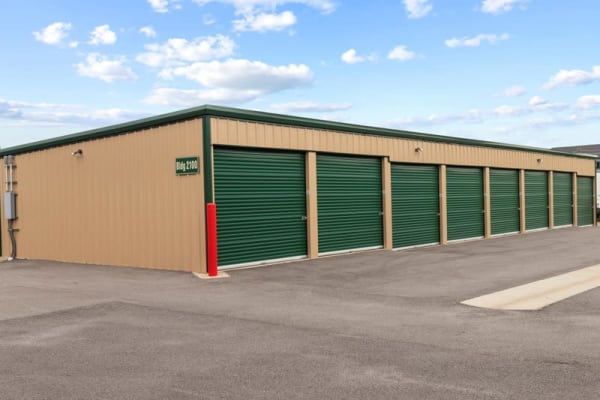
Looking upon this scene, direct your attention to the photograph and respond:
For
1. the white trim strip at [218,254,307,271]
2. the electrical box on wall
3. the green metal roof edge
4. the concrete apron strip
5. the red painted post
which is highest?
the green metal roof edge

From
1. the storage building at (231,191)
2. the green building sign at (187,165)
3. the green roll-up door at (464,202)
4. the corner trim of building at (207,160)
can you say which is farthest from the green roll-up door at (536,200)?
the green building sign at (187,165)

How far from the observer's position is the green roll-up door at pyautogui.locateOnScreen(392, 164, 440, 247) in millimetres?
20109

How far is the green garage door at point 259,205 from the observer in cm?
1425

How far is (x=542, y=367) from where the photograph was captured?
19.1 ft

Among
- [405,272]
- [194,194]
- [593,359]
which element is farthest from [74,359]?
[405,272]

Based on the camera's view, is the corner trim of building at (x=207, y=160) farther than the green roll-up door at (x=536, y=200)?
No

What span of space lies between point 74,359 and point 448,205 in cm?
1835

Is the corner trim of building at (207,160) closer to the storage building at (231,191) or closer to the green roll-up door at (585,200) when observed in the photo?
the storage building at (231,191)

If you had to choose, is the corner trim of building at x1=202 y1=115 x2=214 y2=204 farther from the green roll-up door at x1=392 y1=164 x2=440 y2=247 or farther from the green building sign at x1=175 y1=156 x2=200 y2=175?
the green roll-up door at x1=392 y1=164 x2=440 y2=247

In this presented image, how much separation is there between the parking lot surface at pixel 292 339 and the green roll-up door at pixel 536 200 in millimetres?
15997

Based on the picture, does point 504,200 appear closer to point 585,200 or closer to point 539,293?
point 585,200

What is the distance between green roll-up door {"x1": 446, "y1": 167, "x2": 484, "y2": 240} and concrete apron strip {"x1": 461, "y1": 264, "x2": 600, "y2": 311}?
10.4m

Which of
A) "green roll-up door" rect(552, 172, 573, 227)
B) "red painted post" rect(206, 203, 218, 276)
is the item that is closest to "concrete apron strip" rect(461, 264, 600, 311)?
"red painted post" rect(206, 203, 218, 276)

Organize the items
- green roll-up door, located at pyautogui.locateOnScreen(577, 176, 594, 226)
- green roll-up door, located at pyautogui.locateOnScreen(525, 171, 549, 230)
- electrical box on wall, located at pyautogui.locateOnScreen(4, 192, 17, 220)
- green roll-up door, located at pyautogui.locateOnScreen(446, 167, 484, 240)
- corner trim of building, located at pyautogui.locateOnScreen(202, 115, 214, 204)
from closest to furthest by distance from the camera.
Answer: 1. corner trim of building, located at pyautogui.locateOnScreen(202, 115, 214, 204)
2. electrical box on wall, located at pyautogui.locateOnScreen(4, 192, 17, 220)
3. green roll-up door, located at pyautogui.locateOnScreen(446, 167, 484, 240)
4. green roll-up door, located at pyautogui.locateOnScreen(525, 171, 549, 230)
5. green roll-up door, located at pyautogui.locateOnScreen(577, 176, 594, 226)
